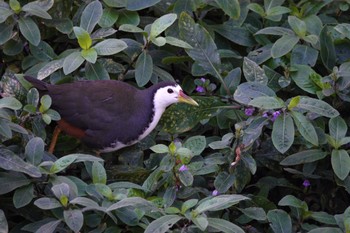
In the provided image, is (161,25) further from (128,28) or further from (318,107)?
(318,107)

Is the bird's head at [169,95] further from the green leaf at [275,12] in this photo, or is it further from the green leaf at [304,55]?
the green leaf at [275,12]

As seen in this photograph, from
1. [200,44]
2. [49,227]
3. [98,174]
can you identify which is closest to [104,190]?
[98,174]

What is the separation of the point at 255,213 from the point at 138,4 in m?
1.33

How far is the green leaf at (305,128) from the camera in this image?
388 cm

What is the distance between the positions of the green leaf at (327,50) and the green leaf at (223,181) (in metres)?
0.95

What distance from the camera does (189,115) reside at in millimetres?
4336

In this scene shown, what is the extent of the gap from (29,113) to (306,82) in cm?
130

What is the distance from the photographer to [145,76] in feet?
14.3

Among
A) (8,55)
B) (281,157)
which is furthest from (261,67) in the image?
(8,55)

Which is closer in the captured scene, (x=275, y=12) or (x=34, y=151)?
(x=34, y=151)

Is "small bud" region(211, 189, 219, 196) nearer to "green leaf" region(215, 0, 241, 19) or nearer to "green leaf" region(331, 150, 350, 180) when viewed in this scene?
"green leaf" region(331, 150, 350, 180)

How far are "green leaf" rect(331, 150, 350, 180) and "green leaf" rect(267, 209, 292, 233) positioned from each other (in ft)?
0.98

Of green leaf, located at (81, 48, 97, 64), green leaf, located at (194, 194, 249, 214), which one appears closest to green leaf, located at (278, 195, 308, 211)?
green leaf, located at (194, 194, 249, 214)

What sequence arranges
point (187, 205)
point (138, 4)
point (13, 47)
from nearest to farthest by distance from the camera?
1. point (187, 205)
2. point (13, 47)
3. point (138, 4)
